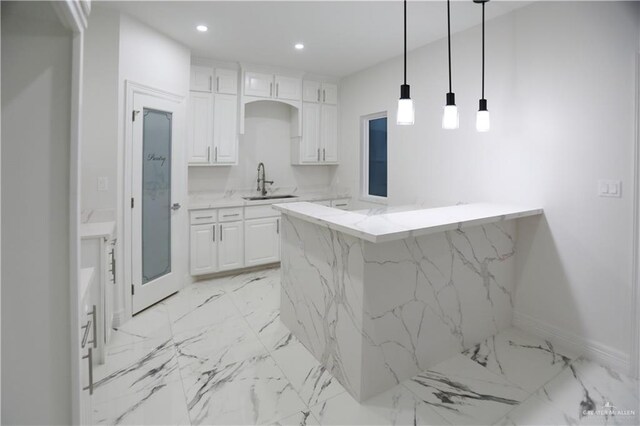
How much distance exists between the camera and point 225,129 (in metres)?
4.41

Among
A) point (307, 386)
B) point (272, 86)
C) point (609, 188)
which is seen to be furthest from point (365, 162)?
point (307, 386)

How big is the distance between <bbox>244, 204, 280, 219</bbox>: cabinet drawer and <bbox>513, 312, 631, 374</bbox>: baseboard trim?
295cm

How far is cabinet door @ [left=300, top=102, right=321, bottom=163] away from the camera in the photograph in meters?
5.03

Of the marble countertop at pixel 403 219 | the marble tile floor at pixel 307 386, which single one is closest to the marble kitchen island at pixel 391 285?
the marble countertop at pixel 403 219

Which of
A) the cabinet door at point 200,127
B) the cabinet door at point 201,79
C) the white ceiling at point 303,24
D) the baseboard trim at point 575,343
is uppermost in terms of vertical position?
the white ceiling at point 303,24

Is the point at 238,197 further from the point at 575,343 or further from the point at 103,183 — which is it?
the point at 575,343

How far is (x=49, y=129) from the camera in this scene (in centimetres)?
81

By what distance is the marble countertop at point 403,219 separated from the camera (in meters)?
1.93

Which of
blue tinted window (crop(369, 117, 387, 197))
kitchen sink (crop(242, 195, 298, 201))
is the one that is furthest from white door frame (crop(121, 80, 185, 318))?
blue tinted window (crop(369, 117, 387, 197))

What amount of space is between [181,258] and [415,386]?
9.10ft

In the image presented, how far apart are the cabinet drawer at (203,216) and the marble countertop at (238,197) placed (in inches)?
2.3

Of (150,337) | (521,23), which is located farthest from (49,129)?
(521,23)

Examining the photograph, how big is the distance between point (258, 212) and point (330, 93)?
2.12m

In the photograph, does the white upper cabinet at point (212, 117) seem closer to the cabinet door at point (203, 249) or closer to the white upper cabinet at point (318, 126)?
the cabinet door at point (203, 249)
